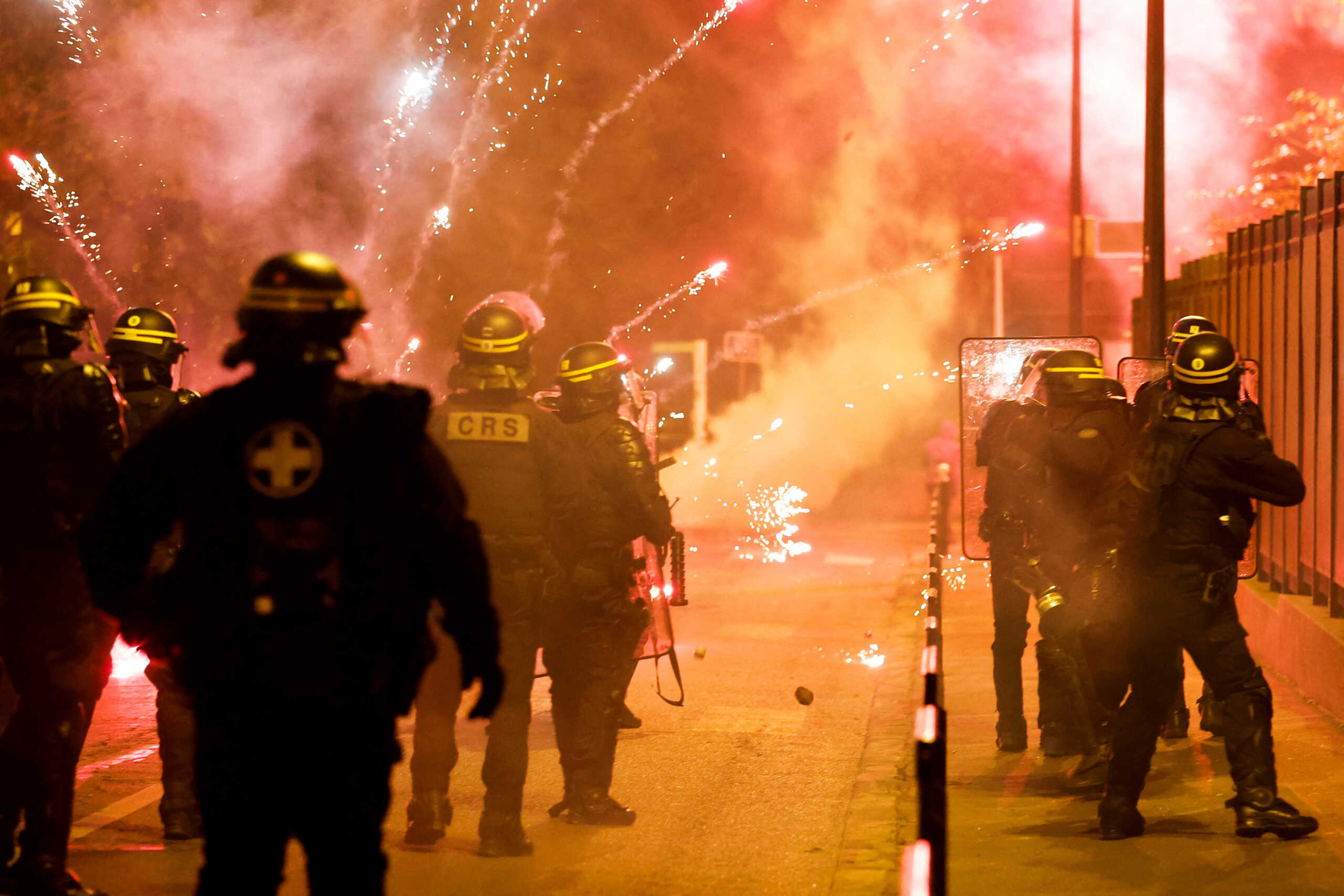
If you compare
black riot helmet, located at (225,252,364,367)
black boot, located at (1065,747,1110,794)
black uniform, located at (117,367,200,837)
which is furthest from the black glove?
black boot, located at (1065,747,1110,794)

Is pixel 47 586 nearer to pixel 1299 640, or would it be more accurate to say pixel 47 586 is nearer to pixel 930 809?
pixel 930 809

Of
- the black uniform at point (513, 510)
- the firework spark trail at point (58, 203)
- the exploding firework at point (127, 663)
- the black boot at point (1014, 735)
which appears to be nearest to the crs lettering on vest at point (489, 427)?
the black uniform at point (513, 510)

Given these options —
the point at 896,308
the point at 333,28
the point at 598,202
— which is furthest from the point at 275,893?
the point at 896,308

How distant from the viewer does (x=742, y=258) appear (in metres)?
32.9

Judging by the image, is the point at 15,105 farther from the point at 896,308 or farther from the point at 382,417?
the point at 896,308

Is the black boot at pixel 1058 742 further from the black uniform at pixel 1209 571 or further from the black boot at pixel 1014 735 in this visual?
the black uniform at pixel 1209 571

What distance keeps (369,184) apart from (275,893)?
18409 millimetres

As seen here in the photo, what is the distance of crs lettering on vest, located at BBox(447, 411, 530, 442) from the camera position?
214 inches

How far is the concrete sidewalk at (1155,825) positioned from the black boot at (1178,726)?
0.04m

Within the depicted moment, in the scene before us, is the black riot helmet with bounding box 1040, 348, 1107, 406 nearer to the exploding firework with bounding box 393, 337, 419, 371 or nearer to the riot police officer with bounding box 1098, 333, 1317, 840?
the riot police officer with bounding box 1098, 333, 1317, 840

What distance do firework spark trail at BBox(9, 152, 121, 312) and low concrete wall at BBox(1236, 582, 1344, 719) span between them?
11.6 meters

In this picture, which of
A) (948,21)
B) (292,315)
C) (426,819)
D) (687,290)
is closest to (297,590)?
(292,315)

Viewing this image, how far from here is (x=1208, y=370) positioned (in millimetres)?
5621

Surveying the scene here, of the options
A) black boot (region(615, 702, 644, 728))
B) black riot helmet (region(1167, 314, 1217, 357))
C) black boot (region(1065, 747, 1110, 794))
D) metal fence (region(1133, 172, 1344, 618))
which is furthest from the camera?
metal fence (region(1133, 172, 1344, 618))
